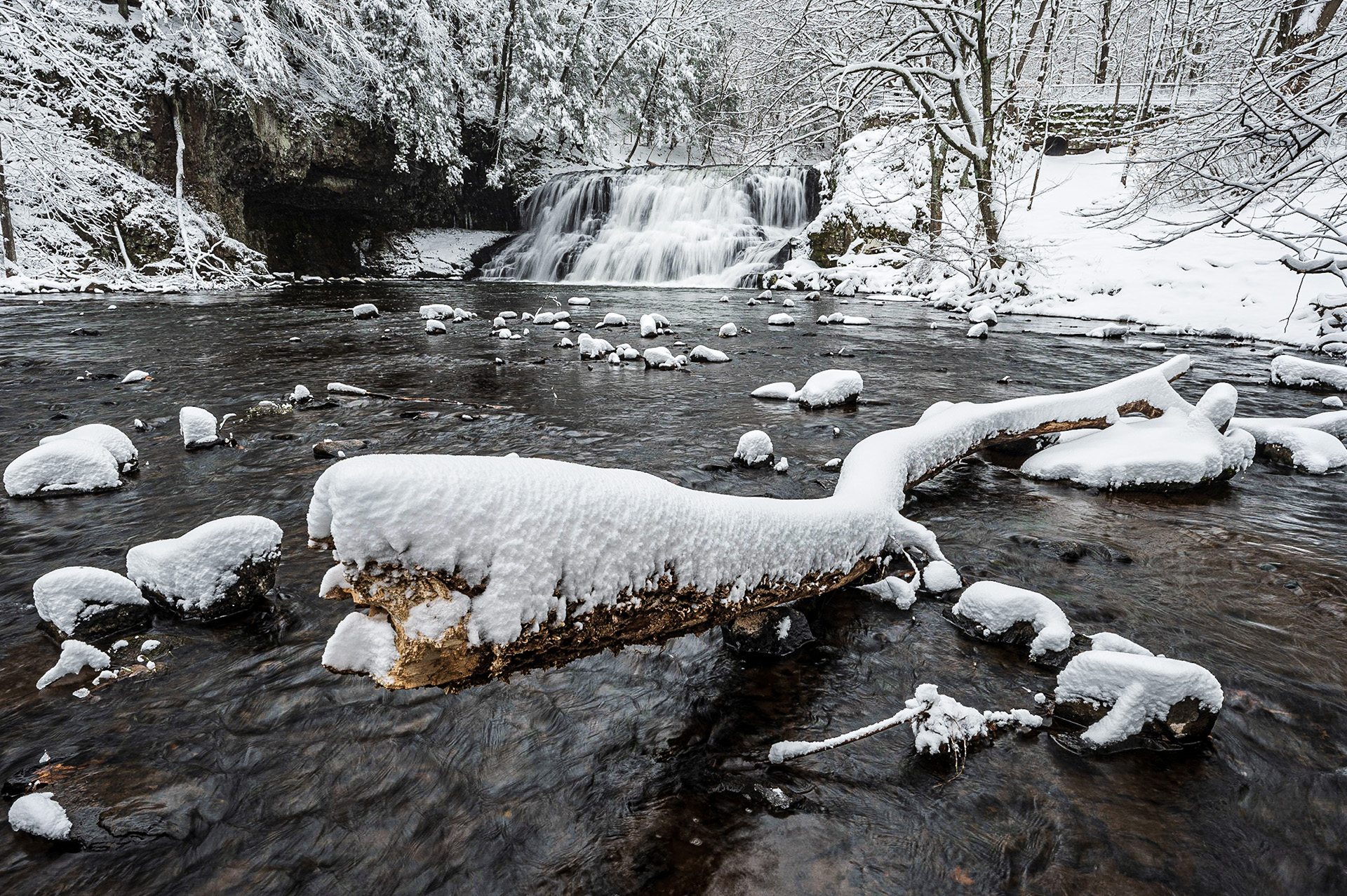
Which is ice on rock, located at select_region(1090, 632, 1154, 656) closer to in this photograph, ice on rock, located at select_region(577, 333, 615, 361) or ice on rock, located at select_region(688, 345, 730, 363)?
ice on rock, located at select_region(688, 345, 730, 363)

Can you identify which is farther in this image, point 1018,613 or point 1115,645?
point 1018,613

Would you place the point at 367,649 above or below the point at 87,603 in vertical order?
above

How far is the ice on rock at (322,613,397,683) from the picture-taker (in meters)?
1.43

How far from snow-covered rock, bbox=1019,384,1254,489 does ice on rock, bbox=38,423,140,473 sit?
19.3ft

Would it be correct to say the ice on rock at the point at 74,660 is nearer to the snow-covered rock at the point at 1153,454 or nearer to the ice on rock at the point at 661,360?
the snow-covered rock at the point at 1153,454

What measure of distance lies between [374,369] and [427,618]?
22.0ft

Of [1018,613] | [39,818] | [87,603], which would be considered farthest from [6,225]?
[1018,613]

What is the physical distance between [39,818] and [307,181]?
69.4ft

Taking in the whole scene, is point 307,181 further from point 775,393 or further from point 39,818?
point 39,818

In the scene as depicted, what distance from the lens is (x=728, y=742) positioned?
2059mm

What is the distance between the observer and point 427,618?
55.1 inches

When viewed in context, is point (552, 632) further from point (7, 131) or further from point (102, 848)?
point (7, 131)

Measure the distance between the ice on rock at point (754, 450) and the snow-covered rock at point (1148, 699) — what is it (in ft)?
8.59

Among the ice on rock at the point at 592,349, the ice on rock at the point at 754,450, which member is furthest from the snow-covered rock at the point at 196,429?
the ice on rock at the point at 592,349
